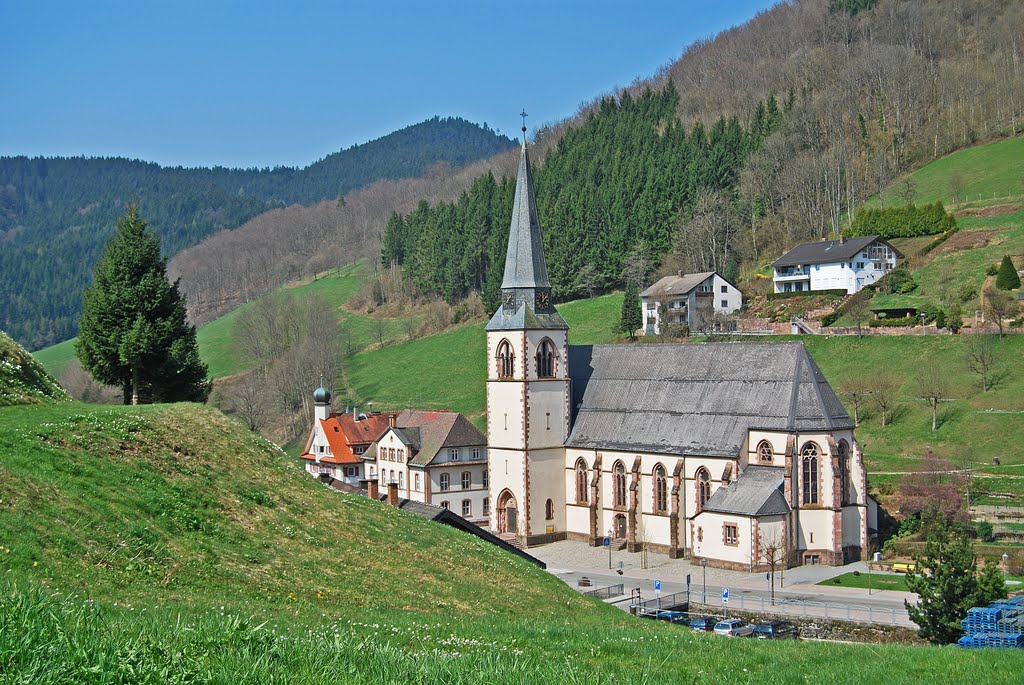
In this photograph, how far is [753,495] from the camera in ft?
149

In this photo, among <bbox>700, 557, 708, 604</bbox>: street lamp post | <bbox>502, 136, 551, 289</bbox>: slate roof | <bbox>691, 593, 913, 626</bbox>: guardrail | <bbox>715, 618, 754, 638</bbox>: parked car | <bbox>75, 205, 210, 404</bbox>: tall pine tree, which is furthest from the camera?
<bbox>502, 136, 551, 289</bbox>: slate roof

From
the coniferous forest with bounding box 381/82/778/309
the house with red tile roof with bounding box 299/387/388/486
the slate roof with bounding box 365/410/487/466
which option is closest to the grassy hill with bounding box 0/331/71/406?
the slate roof with bounding box 365/410/487/466

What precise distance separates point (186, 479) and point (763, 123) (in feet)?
330

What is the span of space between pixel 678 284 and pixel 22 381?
217ft

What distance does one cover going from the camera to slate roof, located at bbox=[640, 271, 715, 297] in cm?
8500

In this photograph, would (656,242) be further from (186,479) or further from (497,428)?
(186,479)

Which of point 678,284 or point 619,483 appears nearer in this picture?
point 619,483

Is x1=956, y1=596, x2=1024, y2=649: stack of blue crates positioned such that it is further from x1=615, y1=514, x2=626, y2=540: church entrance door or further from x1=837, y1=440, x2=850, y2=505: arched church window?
x1=615, y1=514, x2=626, y2=540: church entrance door

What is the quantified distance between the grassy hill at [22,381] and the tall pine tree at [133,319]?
6039 millimetres

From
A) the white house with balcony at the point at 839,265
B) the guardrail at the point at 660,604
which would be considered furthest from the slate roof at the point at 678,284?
the guardrail at the point at 660,604

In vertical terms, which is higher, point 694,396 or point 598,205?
point 598,205

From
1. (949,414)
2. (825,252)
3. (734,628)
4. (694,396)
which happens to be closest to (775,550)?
(694,396)

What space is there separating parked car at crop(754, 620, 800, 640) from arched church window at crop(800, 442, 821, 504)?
36.7 ft

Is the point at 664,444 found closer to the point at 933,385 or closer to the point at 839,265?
the point at 933,385
